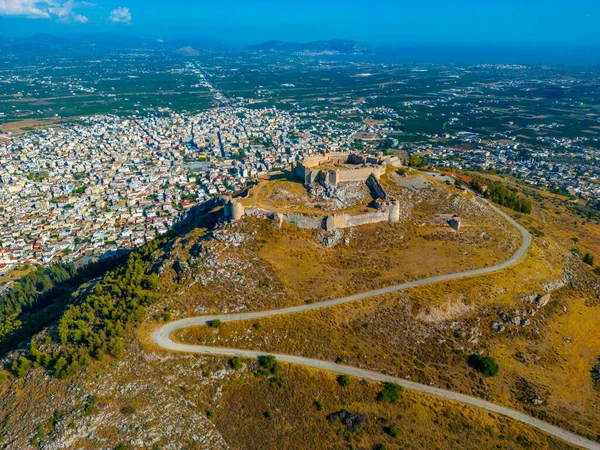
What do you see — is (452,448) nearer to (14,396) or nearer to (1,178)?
(14,396)

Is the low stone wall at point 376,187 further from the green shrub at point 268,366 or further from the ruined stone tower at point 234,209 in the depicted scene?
the green shrub at point 268,366

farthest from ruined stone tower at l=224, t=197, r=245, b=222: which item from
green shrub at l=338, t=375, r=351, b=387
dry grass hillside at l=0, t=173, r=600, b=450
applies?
green shrub at l=338, t=375, r=351, b=387

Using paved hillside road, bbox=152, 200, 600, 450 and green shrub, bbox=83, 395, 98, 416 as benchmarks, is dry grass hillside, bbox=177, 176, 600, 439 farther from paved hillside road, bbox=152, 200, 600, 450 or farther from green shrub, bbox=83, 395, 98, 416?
green shrub, bbox=83, 395, 98, 416

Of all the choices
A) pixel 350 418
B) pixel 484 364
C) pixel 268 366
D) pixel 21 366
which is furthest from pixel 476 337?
pixel 21 366

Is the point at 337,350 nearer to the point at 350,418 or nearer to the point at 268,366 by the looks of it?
the point at 350,418

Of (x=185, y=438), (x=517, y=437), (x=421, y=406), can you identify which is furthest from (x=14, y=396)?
(x=517, y=437)
